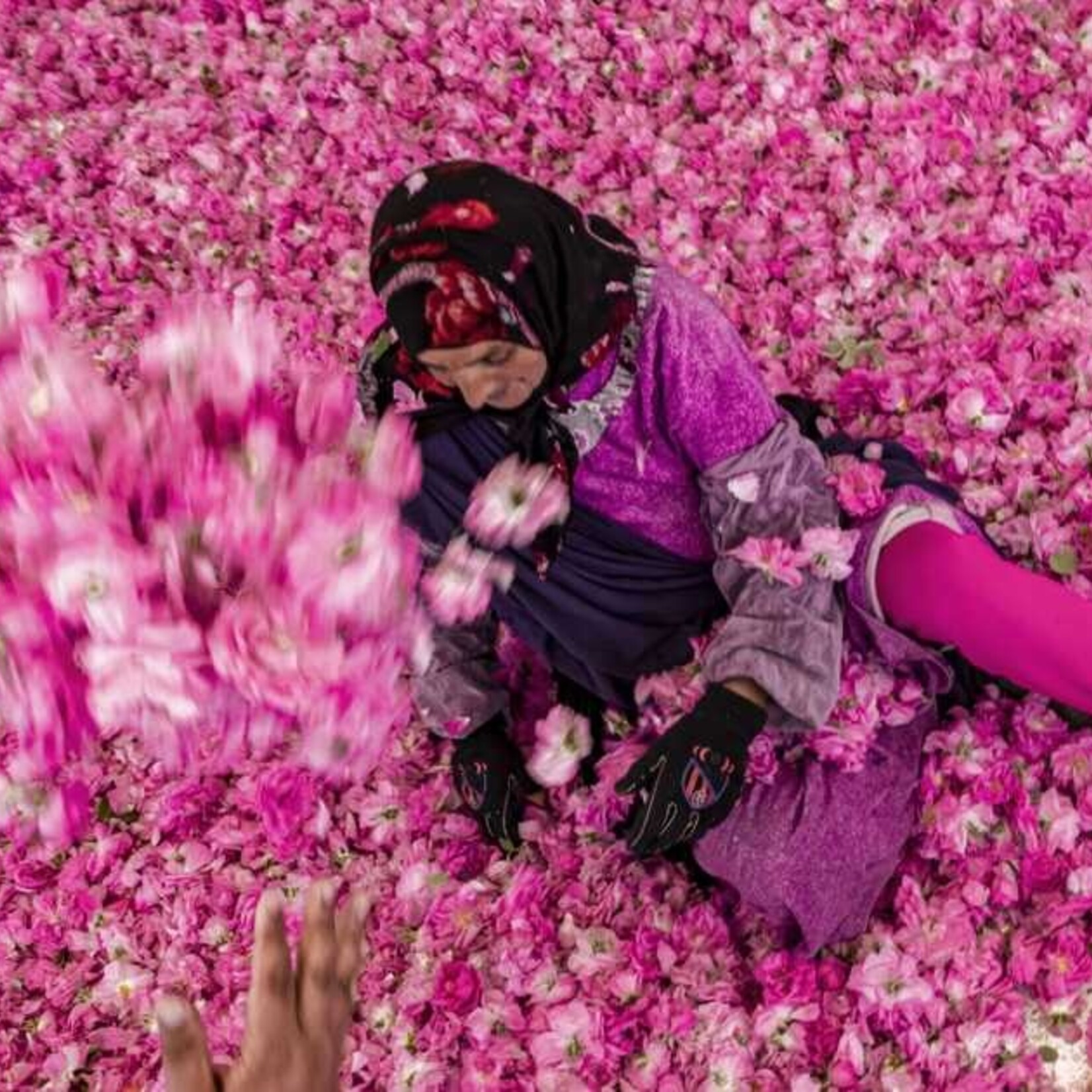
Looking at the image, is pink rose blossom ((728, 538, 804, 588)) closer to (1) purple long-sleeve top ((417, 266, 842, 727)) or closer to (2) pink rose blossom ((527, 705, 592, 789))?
(1) purple long-sleeve top ((417, 266, 842, 727))

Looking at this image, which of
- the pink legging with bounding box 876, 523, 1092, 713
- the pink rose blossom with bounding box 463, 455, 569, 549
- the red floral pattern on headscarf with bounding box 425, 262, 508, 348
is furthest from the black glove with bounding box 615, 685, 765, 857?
the red floral pattern on headscarf with bounding box 425, 262, 508, 348

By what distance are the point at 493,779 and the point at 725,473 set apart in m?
0.61

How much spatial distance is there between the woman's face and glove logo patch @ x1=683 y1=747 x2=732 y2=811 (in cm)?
47

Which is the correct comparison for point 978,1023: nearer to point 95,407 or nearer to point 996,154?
point 95,407

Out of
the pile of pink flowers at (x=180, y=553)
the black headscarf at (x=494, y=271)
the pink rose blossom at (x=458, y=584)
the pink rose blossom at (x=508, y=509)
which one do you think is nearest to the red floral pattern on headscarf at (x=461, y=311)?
the black headscarf at (x=494, y=271)

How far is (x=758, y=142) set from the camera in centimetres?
236

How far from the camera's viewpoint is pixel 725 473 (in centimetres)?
139

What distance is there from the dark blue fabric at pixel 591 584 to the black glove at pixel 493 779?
0.18 m

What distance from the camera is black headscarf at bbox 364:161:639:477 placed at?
3.77 ft

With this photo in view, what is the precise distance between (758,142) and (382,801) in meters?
1.51

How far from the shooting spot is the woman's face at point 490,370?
3.93ft

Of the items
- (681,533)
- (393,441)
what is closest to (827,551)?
(681,533)

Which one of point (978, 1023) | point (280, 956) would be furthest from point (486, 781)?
point (280, 956)

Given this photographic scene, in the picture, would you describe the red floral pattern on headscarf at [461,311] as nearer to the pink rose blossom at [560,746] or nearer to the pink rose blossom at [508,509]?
the pink rose blossom at [508,509]
